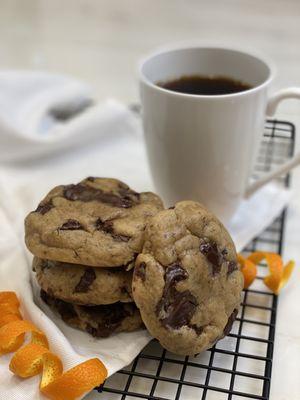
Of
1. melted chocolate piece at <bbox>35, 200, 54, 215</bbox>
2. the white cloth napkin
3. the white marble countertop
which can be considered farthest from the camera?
the white marble countertop

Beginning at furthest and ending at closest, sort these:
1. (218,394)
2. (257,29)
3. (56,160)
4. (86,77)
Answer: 1. (257,29)
2. (86,77)
3. (56,160)
4. (218,394)

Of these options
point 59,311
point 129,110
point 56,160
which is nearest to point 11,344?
point 59,311

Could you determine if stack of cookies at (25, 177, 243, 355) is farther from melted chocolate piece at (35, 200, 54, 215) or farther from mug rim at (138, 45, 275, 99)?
mug rim at (138, 45, 275, 99)

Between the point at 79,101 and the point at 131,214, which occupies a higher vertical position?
the point at 131,214

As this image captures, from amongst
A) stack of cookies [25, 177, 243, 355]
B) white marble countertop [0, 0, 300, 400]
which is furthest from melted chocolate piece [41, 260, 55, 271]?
white marble countertop [0, 0, 300, 400]

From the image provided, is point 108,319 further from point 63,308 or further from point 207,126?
point 207,126

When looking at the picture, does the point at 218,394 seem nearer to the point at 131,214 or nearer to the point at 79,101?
the point at 131,214

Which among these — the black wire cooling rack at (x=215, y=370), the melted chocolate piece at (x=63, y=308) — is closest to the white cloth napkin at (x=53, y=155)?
the melted chocolate piece at (x=63, y=308)

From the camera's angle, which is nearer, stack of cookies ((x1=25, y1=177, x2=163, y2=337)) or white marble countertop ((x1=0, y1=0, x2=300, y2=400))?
stack of cookies ((x1=25, y1=177, x2=163, y2=337))

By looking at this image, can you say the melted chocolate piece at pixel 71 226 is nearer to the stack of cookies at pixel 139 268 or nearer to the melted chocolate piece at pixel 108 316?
the stack of cookies at pixel 139 268
